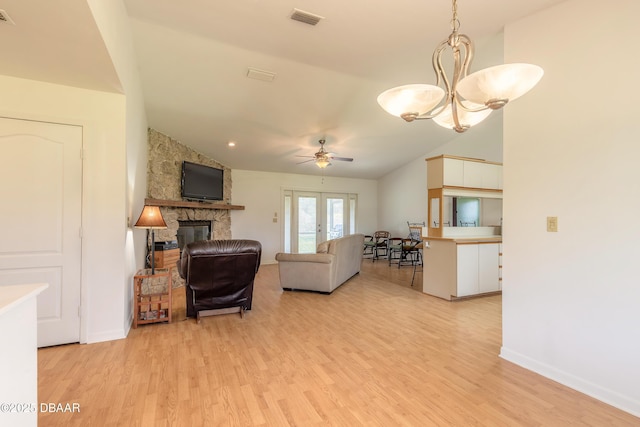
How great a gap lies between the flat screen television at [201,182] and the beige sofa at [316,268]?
2.21m

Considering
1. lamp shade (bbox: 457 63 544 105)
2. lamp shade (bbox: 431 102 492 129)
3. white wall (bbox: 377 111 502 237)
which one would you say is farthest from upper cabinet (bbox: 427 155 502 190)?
lamp shade (bbox: 457 63 544 105)

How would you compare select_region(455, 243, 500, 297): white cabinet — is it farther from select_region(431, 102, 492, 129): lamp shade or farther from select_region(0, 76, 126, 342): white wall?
select_region(0, 76, 126, 342): white wall

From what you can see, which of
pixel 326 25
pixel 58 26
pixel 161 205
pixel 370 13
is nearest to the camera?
pixel 58 26

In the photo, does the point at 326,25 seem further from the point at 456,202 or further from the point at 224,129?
the point at 456,202

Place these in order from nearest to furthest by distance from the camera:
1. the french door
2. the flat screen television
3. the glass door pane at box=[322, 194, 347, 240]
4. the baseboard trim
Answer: the baseboard trim
the flat screen television
the french door
the glass door pane at box=[322, 194, 347, 240]

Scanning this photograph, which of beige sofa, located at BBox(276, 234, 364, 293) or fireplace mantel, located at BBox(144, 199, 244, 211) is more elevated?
fireplace mantel, located at BBox(144, 199, 244, 211)

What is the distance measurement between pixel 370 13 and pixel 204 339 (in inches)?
129

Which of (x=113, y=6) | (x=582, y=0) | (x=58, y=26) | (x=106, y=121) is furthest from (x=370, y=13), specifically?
(x=106, y=121)

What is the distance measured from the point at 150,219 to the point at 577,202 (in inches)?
152

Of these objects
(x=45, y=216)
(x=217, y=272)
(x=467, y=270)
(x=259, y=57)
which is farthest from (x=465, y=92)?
(x=45, y=216)

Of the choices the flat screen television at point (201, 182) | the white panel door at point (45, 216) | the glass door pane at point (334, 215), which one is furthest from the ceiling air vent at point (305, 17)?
the glass door pane at point (334, 215)

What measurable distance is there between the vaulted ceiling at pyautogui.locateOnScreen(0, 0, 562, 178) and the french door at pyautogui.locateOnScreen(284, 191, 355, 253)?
244cm

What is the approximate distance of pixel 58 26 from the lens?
1.88 metres

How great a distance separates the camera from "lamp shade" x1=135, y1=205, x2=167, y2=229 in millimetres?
3256
